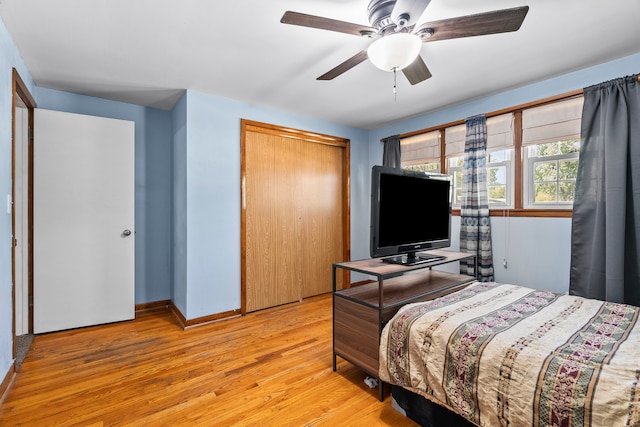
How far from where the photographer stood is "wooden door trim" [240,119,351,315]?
330cm

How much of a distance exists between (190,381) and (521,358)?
6.63ft

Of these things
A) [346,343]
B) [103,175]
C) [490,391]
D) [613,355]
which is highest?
[103,175]

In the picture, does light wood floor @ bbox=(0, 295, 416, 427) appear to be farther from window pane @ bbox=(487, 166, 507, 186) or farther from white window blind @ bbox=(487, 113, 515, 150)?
white window blind @ bbox=(487, 113, 515, 150)

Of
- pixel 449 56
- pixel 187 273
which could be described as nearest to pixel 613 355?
pixel 449 56

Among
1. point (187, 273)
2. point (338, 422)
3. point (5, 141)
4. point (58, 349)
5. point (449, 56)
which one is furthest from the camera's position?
point (187, 273)

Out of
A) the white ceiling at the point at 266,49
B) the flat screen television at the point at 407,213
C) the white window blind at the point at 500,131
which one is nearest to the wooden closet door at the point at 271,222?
the white ceiling at the point at 266,49

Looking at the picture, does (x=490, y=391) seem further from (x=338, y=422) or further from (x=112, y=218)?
(x=112, y=218)

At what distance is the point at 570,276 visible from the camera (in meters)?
2.50

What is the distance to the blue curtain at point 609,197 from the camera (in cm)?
221

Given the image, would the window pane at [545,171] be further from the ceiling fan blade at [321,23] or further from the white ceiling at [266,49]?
the ceiling fan blade at [321,23]

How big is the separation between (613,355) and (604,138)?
6.53ft

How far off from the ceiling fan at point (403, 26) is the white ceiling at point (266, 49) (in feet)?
0.73

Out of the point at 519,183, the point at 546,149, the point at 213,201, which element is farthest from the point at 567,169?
the point at 213,201

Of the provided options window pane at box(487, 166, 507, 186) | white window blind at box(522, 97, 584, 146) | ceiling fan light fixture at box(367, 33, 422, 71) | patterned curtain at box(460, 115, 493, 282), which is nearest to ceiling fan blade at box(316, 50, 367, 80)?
ceiling fan light fixture at box(367, 33, 422, 71)
